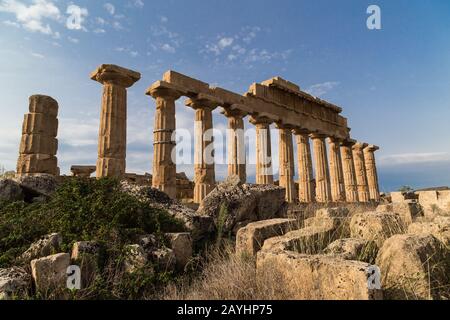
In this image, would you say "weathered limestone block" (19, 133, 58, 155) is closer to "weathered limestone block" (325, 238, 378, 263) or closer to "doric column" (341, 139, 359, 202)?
"weathered limestone block" (325, 238, 378, 263)

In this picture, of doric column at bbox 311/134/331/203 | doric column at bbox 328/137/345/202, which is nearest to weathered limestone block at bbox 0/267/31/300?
doric column at bbox 311/134/331/203

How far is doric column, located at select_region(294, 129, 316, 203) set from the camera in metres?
22.9

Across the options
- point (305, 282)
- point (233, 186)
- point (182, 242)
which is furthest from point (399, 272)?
point (233, 186)

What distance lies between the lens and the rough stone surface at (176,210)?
5932 mm

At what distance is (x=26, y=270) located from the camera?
3.97 metres

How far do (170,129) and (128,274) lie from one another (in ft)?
39.3

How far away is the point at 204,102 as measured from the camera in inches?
690

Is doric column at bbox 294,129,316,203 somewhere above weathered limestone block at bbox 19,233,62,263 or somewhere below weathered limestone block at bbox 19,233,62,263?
above

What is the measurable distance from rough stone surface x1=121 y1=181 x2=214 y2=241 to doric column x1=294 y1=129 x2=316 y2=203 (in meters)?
17.3

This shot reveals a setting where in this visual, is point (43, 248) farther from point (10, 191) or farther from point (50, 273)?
point (10, 191)

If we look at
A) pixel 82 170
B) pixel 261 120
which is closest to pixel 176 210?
pixel 261 120

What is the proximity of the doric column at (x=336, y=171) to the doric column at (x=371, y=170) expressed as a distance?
6290 millimetres

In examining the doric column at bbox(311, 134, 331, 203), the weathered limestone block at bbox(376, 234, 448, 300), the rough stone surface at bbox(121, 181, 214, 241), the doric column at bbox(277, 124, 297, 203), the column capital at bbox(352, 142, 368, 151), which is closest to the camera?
the weathered limestone block at bbox(376, 234, 448, 300)
